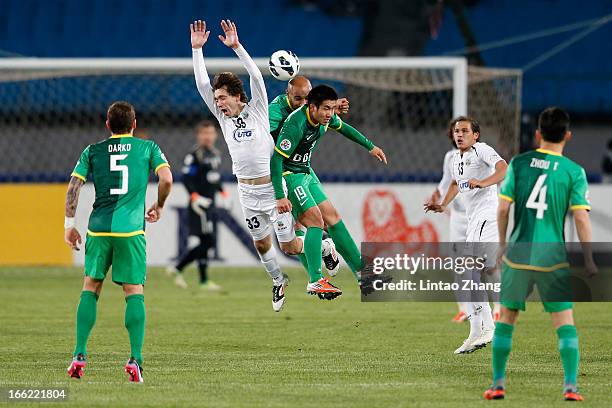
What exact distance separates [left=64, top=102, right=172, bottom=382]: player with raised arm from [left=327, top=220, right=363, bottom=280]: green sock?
3100 millimetres

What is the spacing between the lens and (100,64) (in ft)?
63.5

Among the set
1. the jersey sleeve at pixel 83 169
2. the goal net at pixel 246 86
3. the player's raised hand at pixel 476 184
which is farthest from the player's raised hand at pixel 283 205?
the goal net at pixel 246 86

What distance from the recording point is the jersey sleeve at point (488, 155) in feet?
37.1

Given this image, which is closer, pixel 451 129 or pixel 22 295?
pixel 451 129

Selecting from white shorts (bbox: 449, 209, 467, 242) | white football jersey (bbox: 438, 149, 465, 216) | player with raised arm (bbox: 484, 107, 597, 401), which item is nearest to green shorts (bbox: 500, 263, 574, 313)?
player with raised arm (bbox: 484, 107, 597, 401)

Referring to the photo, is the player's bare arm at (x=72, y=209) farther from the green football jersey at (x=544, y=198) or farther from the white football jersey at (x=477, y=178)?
the white football jersey at (x=477, y=178)

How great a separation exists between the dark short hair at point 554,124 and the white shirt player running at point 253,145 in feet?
11.5

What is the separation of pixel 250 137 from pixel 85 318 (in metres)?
2.81

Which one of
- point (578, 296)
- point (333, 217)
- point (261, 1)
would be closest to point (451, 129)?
point (333, 217)

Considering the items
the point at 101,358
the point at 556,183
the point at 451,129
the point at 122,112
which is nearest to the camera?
the point at 556,183

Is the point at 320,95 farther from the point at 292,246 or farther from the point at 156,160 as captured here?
the point at 156,160

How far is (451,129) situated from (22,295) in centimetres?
789

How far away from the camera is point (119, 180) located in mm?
9047

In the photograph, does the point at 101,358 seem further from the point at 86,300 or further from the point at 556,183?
the point at 556,183
